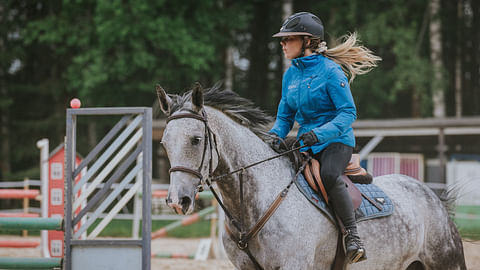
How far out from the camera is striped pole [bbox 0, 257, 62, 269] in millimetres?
4811


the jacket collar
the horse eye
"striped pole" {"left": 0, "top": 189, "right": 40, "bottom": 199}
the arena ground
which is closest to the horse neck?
the horse eye

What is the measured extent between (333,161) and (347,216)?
1.22ft

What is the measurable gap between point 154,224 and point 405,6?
1149 cm

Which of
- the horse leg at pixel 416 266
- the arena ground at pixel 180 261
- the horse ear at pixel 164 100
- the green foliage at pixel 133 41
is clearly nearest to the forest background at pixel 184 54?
the green foliage at pixel 133 41

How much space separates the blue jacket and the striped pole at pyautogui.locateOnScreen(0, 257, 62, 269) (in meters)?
2.62

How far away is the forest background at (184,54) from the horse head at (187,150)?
12498 mm

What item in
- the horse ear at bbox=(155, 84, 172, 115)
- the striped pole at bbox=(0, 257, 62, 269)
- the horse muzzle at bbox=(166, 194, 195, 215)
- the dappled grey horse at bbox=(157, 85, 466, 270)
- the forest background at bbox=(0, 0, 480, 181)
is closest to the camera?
the horse muzzle at bbox=(166, 194, 195, 215)

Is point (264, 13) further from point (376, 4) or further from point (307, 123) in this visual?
point (307, 123)

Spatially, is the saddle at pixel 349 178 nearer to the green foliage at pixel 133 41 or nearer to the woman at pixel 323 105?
the woman at pixel 323 105

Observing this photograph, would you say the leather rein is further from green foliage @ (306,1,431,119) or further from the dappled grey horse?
green foliage @ (306,1,431,119)

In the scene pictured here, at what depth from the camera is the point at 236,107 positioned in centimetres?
364

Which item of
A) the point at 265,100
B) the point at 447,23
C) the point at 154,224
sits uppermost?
the point at 447,23

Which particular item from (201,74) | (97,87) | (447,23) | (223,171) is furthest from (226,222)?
(447,23)

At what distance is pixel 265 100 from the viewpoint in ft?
73.0
